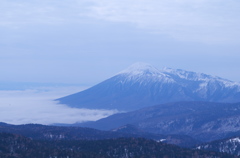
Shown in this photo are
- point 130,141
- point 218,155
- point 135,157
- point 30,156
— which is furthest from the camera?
point 130,141

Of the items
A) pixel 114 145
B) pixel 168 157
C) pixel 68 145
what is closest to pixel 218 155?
pixel 168 157

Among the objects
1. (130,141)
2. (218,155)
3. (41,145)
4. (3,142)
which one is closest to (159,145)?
(130,141)

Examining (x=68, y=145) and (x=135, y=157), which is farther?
(x=68, y=145)

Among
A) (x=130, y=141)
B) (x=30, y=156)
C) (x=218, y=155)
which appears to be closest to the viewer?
(x=30, y=156)

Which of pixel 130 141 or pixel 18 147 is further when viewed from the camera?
pixel 130 141

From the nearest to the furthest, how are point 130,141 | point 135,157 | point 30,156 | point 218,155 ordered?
point 30,156 → point 135,157 → point 218,155 → point 130,141

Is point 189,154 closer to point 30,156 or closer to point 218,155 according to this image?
point 218,155

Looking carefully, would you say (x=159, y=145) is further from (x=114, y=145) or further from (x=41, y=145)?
(x=41, y=145)
